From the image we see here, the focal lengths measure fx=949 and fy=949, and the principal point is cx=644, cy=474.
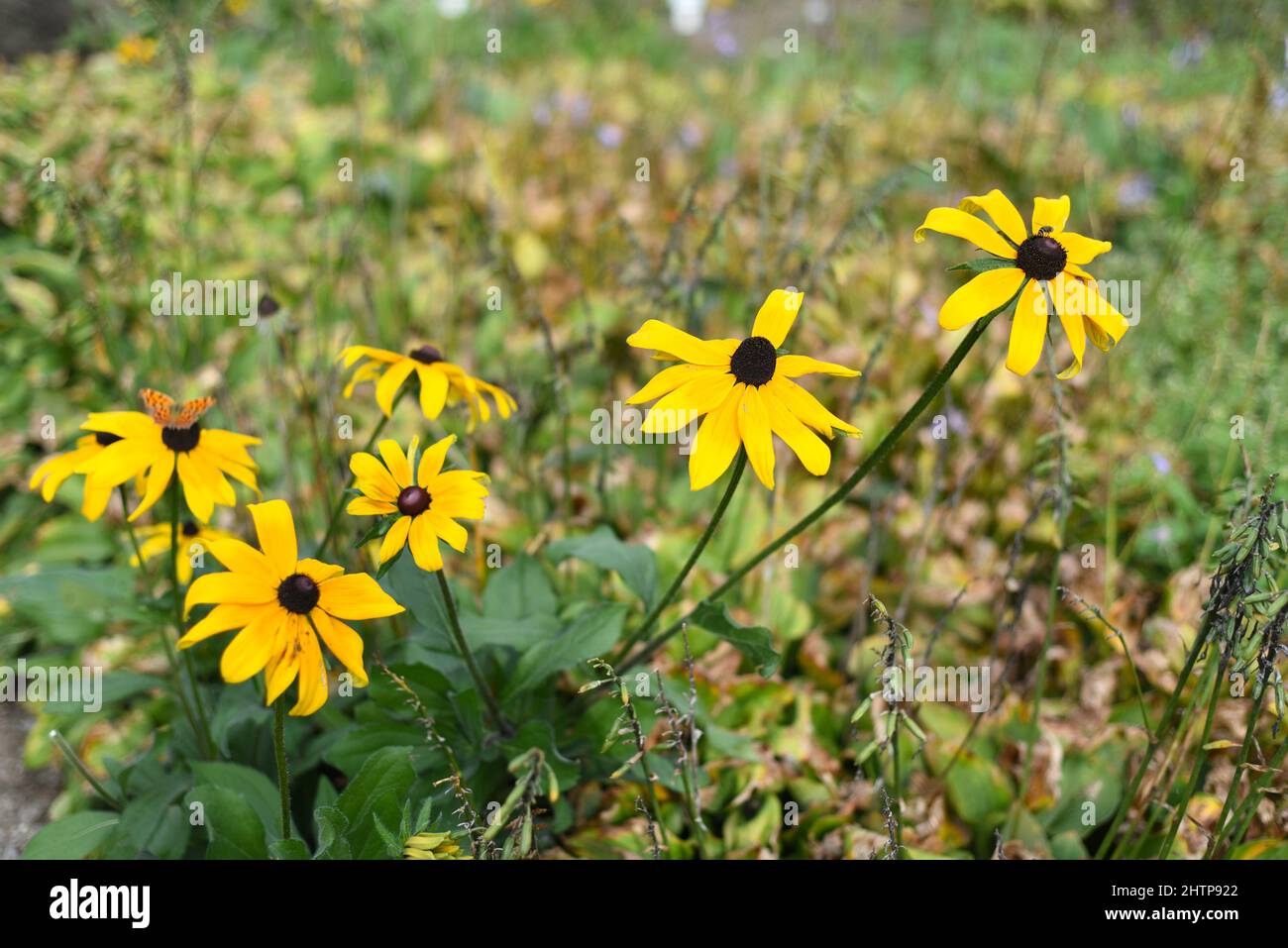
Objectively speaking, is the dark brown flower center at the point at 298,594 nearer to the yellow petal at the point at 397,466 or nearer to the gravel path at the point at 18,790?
the yellow petal at the point at 397,466

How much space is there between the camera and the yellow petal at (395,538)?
4.72 ft

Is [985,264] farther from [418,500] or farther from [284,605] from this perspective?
[284,605]

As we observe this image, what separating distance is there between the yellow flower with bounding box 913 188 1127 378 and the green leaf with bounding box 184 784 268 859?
1.43 metres

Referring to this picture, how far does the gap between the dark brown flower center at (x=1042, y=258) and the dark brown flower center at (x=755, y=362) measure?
376mm

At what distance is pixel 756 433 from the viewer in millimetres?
1383

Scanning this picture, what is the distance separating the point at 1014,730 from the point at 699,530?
0.92 metres

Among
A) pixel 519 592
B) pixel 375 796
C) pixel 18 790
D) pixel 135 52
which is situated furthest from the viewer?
pixel 135 52

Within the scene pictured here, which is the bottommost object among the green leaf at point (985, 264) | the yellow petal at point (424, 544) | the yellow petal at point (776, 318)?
the yellow petal at point (424, 544)

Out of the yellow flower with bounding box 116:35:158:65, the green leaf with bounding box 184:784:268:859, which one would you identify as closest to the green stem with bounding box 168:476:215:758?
the green leaf with bounding box 184:784:268:859

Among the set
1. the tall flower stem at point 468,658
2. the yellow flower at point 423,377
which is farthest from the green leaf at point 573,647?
the yellow flower at point 423,377

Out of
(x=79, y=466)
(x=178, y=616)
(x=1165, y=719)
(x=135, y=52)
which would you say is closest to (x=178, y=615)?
(x=178, y=616)

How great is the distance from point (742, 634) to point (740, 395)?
1.53 feet

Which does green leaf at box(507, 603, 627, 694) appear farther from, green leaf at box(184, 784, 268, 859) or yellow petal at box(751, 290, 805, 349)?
yellow petal at box(751, 290, 805, 349)
